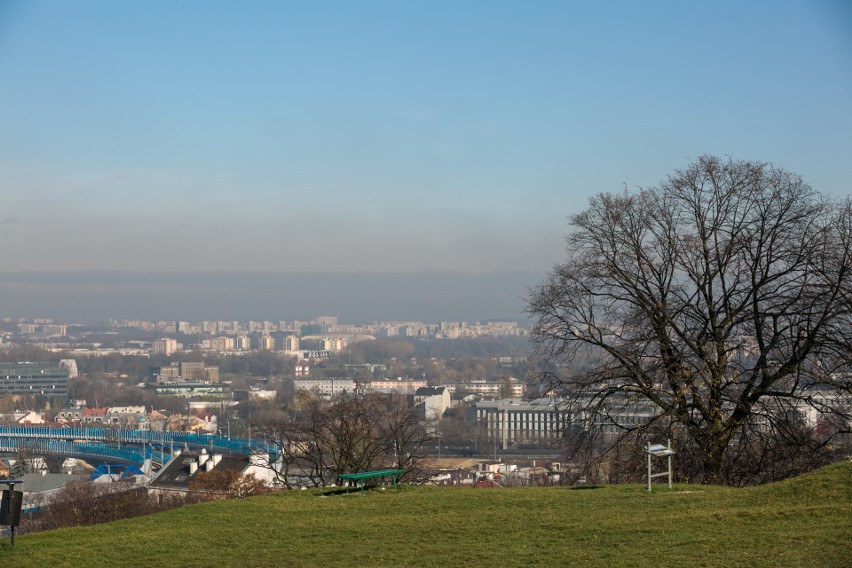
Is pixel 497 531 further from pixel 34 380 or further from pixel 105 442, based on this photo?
pixel 34 380

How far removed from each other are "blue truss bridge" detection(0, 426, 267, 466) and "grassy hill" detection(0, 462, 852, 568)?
55.5 meters

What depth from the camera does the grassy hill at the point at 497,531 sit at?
32.3 feet

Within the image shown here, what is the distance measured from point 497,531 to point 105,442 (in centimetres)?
7771

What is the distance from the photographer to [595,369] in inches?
719

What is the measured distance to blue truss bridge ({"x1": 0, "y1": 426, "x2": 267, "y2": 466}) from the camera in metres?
72.6

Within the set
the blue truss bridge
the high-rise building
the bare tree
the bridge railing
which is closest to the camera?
the bare tree

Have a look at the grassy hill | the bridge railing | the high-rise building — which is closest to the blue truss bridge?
the bridge railing

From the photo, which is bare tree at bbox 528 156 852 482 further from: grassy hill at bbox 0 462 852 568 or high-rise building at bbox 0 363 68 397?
high-rise building at bbox 0 363 68 397

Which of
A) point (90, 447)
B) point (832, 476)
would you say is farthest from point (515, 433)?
point (832, 476)

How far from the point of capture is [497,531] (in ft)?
38.1

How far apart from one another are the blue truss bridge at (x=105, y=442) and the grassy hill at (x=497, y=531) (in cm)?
5553

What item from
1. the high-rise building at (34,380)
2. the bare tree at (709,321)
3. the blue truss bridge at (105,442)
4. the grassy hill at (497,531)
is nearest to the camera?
the grassy hill at (497,531)

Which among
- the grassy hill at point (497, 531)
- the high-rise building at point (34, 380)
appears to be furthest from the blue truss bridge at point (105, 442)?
the grassy hill at point (497, 531)

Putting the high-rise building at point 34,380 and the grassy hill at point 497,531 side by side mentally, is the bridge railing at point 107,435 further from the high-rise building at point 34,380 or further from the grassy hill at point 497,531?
the grassy hill at point 497,531
